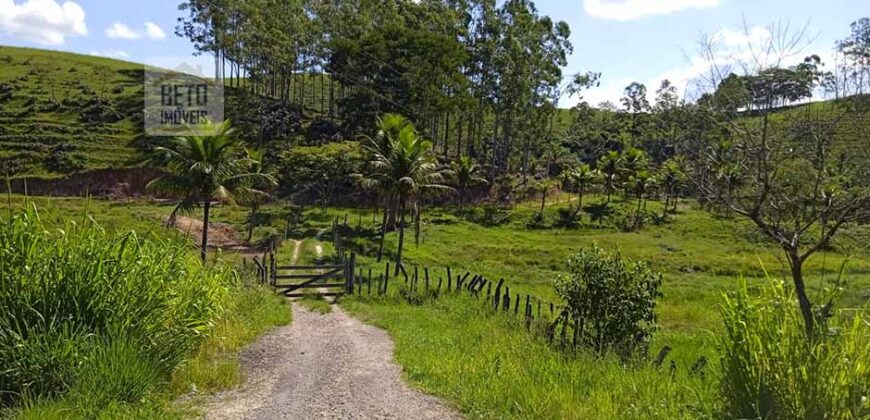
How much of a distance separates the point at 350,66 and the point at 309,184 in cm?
1520

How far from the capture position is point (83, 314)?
7020mm

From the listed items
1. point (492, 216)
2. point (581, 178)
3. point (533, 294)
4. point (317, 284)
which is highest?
point (581, 178)

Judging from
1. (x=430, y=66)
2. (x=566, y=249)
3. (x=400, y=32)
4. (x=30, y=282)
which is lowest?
(x=566, y=249)

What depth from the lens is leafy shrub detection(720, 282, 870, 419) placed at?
4461mm

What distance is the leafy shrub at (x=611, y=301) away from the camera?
36.3ft

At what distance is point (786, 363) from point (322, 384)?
20.4ft

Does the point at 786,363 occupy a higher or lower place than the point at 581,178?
lower

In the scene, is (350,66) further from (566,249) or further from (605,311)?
(605,311)

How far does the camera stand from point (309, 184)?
52844 mm

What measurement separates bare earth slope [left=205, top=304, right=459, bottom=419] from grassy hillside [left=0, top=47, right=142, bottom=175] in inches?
1947

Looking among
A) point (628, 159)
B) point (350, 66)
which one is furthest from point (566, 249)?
point (350, 66)

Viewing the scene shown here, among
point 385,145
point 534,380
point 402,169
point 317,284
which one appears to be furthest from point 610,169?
point 534,380

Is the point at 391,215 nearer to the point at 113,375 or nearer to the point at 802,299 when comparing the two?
the point at 113,375

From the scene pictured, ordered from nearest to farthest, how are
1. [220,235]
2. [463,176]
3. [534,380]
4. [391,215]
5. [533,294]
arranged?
[534,380]
[533,294]
[220,235]
[391,215]
[463,176]
